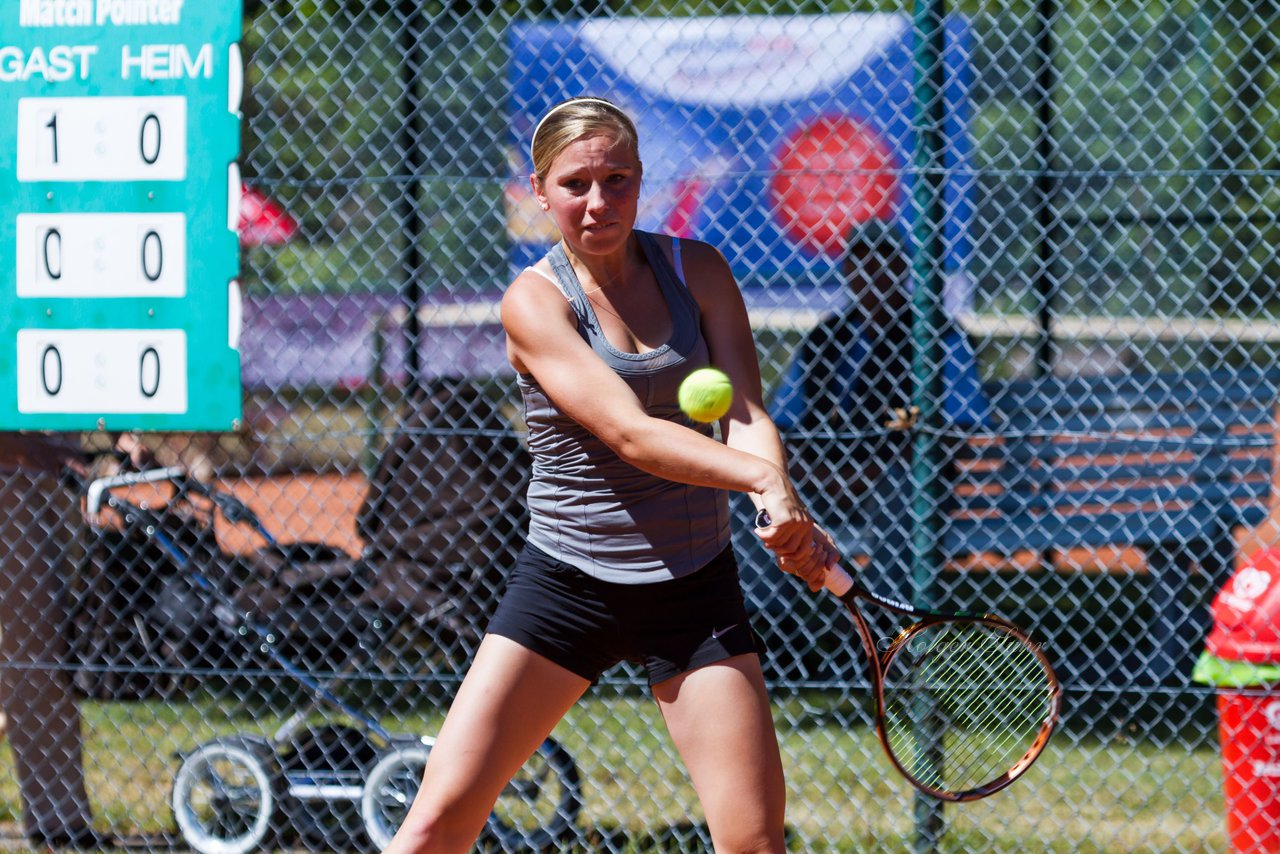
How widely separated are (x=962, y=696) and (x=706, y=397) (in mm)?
1161

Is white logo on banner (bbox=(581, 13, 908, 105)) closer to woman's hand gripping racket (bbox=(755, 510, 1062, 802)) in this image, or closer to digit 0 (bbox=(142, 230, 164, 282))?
digit 0 (bbox=(142, 230, 164, 282))

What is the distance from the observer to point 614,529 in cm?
285

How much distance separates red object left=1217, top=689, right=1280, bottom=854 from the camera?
13.0 ft

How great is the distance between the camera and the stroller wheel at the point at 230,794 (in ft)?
14.1

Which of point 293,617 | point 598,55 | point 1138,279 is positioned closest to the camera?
point 293,617

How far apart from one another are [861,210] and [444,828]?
5114 mm

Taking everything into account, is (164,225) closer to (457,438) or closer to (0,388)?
(0,388)

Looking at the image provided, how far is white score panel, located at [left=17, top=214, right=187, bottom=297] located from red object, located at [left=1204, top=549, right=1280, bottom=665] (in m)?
2.99

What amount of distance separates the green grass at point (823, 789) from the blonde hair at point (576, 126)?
214cm

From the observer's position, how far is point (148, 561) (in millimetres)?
5367

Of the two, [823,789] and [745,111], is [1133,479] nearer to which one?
[823,789]

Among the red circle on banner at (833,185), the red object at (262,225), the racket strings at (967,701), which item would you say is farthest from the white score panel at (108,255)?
the red object at (262,225)

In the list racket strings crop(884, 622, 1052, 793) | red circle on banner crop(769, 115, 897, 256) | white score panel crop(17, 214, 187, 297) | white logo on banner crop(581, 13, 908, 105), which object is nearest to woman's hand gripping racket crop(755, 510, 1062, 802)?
racket strings crop(884, 622, 1052, 793)

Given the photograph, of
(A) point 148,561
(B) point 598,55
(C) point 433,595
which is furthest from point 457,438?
(B) point 598,55
